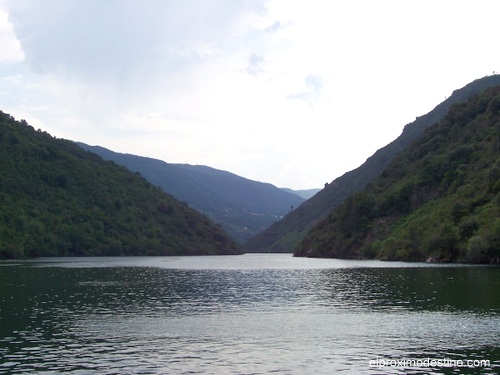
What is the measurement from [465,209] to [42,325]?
14464cm

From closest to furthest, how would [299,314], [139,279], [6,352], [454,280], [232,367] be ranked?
[232,367], [6,352], [299,314], [454,280], [139,279]

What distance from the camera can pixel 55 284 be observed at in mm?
106688

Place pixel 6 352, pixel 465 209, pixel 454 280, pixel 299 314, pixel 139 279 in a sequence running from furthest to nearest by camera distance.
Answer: pixel 465 209 → pixel 139 279 → pixel 454 280 → pixel 299 314 → pixel 6 352

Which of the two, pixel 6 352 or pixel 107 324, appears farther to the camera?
pixel 107 324

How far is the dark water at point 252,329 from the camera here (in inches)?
1718

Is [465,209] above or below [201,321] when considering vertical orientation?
above

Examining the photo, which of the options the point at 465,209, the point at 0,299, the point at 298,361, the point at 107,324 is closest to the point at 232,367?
the point at 298,361

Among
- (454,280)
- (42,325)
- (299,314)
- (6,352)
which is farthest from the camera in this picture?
(454,280)

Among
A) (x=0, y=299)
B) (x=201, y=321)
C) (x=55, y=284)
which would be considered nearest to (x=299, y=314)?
(x=201, y=321)

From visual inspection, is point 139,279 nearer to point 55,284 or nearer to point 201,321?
point 55,284

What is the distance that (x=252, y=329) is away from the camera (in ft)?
192

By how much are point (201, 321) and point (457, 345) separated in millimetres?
26063

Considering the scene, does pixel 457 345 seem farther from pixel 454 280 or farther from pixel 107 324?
pixel 454 280

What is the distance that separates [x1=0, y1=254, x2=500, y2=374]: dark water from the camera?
43.6 meters
